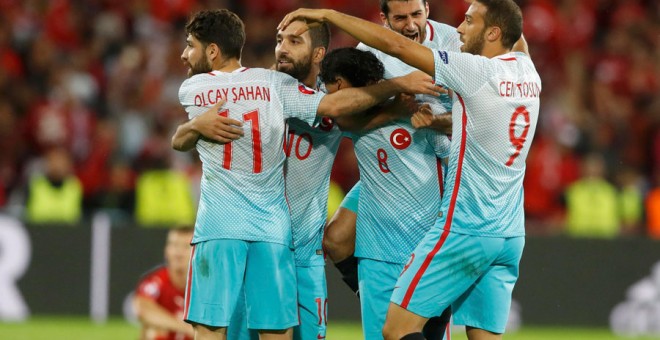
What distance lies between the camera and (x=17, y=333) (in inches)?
434

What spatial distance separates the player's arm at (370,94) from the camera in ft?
19.4

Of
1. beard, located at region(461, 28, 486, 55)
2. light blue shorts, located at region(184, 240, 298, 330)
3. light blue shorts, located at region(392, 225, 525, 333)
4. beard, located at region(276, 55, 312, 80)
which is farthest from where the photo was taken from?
beard, located at region(276, 55, 312, 80)

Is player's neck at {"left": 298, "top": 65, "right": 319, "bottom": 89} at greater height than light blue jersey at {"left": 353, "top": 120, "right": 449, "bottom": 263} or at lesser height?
greater

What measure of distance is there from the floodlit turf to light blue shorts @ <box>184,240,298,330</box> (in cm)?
513

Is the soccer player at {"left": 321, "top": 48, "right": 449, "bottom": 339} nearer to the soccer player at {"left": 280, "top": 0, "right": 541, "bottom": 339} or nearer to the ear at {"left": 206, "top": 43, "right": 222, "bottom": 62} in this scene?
the soccer player at {"left": 280, "top": 0, "right": 541, "bottom": 339}

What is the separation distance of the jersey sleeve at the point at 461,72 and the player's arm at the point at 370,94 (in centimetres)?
30

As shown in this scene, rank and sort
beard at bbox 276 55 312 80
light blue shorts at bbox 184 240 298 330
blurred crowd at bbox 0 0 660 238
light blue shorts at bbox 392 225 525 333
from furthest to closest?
blurred crowd at bbox 0 0 660 238, beard at bbox 276 55 312 80, light blue shorts at bbox 184 240 298 330, light blue shorts at bbox 392 225 525 333

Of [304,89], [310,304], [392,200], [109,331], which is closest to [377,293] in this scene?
[310,304]

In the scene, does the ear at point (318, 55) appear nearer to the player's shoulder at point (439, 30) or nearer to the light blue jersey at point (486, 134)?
the player's shoulder at point (439, 30)

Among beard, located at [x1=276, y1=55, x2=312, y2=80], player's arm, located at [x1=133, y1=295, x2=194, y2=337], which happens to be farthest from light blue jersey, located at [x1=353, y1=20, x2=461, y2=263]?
player's arm, located at [x1=133, y1=295, x2=194, y2=337]

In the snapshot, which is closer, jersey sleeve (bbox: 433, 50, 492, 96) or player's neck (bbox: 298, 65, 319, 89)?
jersey sleeve (bbox: 433, 50, 492, 96)

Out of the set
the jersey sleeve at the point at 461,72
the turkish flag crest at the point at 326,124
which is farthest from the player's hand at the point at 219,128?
the jersey sleeve at the point at 461,72

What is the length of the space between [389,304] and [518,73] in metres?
1.32

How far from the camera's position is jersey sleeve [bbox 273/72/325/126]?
593 cm
